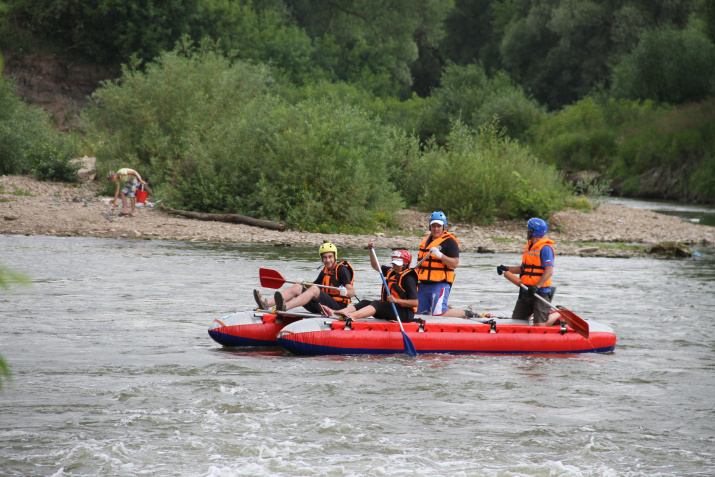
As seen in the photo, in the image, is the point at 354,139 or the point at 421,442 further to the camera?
the point at 354,139

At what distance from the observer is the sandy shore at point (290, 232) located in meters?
18.4

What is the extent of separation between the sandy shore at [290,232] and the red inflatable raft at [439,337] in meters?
9.29

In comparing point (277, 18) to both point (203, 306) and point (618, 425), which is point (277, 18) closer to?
point (203, 306)

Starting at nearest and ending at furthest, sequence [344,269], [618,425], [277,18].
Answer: [618,425] → [344,269] → [277,18]

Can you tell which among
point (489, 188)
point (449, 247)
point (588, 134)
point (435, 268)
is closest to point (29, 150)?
point (489, 188)

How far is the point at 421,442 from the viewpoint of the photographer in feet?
20.5

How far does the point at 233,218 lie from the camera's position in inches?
791

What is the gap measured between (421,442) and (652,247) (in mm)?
14160

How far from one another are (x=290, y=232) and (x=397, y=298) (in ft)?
35.3

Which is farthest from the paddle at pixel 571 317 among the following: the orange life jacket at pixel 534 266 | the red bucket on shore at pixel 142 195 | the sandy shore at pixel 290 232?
the red bucket on shore at pixel 142 195

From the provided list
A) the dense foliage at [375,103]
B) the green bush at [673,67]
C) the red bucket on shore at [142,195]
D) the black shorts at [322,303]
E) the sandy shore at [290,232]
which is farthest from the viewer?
the green bush at [673,67]

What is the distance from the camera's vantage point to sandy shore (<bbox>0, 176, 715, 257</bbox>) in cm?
1836

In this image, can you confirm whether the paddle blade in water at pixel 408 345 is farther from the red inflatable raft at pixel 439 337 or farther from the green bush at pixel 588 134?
the green bush at pixel 588 134

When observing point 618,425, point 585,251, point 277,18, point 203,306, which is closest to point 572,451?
point 618,425
